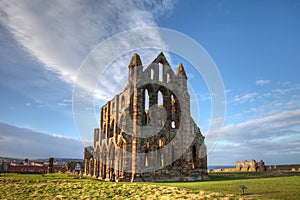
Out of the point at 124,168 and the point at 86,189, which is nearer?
the point at 86,189

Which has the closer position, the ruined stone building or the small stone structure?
the ruined stone building

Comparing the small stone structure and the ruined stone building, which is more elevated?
the ruined stone building

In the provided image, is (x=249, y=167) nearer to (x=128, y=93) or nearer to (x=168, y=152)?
(x=168, y=152)

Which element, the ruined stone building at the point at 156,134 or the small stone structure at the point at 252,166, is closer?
the ruined stone building at the point at 156,134

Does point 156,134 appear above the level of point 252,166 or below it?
above

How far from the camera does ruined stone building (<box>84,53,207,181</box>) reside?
26828 mm

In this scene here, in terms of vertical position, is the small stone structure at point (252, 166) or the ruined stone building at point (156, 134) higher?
the ruined stone building at point (156, 134)

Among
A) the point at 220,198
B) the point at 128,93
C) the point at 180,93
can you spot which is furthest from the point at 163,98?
the point at 220,198

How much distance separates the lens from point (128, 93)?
2884 cm

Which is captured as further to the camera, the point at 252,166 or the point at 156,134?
the point at 252,166

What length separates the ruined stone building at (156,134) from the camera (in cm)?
2683

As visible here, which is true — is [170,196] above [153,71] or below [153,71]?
below

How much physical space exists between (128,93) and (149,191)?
14527 millimetres

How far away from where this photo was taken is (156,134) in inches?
1131
